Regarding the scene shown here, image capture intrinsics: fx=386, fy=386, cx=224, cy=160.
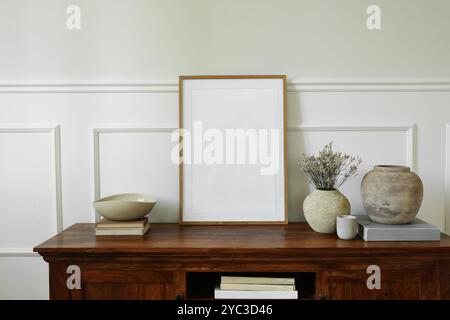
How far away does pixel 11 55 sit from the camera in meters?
1.66

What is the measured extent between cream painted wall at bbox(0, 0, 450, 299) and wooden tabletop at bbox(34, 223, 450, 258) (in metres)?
0.25

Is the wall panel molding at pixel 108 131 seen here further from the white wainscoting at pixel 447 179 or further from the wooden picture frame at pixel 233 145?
the white wainscoting at pixel 447 179

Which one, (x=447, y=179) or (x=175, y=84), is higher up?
(x=175, y=84)

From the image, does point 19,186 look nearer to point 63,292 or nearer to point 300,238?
point 63,292

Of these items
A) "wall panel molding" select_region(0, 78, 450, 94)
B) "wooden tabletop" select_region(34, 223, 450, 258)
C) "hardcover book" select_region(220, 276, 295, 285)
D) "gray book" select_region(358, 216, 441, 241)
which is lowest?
"hardcover book" select_region(220, 276, 295, 285)

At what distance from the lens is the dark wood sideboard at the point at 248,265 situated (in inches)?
50.8

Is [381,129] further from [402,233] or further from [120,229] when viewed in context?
[120,229]

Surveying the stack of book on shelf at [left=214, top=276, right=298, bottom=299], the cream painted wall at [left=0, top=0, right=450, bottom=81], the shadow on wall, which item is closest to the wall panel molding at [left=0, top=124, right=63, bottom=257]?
the cream painted wall at [left=0, top=0, right=450, bottom=81]

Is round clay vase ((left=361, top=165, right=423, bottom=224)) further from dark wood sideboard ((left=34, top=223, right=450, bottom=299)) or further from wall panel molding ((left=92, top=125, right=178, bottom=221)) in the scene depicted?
wall panel molding ((left=92, top=125, right=178, bottom=221))

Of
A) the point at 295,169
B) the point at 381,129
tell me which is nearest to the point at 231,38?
the point at 295,169

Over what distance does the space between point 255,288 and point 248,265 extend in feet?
0.28

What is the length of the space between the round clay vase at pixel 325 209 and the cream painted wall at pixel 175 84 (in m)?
0.22

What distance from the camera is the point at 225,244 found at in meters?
1.33

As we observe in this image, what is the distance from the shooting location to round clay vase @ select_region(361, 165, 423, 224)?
1385 mm
